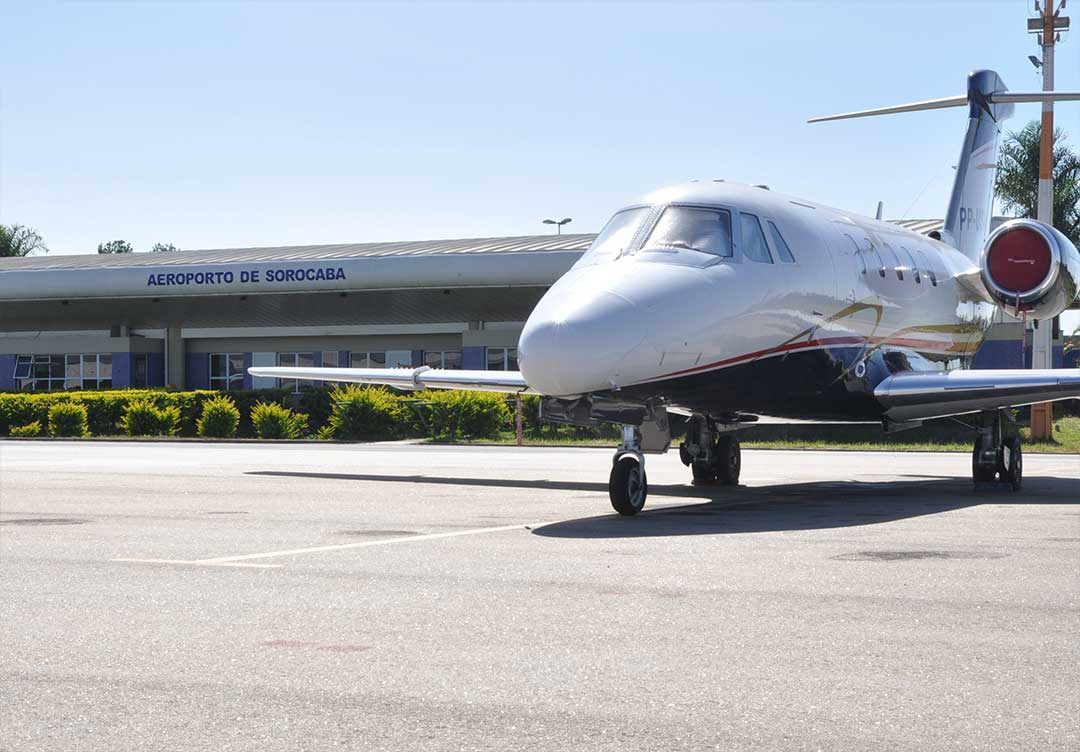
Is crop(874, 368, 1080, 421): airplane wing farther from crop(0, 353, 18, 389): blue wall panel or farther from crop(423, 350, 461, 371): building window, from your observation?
crop(0, 353, 18, 389): blue wall panel

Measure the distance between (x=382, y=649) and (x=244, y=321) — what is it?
1852 inches

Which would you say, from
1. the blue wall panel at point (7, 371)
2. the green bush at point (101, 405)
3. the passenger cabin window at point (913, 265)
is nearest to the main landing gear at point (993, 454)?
the passenger cabin window at point (913, 265)

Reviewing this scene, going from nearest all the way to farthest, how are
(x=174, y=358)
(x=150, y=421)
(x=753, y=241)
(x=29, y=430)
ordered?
(x=753, y=241)
(x=150, y=421)
(x=29, y=430)
(x=174, y=358)

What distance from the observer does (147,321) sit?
5331cm

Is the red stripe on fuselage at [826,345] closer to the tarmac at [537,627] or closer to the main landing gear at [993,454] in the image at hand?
the tarmac at [537,627]

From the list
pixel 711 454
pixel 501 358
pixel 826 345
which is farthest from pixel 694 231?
pixel 501 358

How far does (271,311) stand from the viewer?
51000 millimetres

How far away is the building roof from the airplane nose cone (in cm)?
3092

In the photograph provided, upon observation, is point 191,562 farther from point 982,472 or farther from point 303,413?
point 303,413

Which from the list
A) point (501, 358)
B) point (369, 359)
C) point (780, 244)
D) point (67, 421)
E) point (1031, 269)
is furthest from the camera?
point (369, 359)

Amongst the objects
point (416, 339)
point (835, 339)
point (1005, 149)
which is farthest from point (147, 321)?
point (835, 339)

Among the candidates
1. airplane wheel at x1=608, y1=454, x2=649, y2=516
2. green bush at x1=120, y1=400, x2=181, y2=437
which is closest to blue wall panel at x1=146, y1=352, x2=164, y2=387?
green bush at x1=120, y1=400, x2=181, y2=437

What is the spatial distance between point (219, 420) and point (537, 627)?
3081 centimetres

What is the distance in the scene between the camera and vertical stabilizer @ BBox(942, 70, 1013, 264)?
Answer: 24531 millimetres
